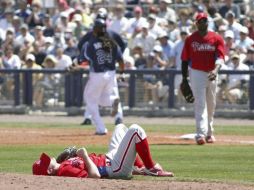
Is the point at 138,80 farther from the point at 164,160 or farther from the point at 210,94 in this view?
the point at 164,160

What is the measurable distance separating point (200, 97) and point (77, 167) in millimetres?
5646

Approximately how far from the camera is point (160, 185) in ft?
32.3

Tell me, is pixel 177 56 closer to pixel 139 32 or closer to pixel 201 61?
pixel 139 32

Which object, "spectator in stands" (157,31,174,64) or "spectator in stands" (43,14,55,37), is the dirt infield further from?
"spectator in stands" (43,14,55,37)

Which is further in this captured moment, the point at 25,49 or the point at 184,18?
the point at 25,49

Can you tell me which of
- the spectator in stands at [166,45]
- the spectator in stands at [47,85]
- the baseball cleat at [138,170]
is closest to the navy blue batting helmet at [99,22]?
the spectator in stands at [166,45]

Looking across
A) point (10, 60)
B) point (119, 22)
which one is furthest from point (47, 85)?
point (119, 22)

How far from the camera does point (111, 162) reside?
10758mm

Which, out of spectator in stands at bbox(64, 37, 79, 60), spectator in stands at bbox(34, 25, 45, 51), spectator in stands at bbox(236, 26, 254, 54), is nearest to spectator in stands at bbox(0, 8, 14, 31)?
spectator in stands at bbox(34, 25, 45, 51)

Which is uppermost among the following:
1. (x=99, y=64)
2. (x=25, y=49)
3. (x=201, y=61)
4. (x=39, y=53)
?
(x=201, y=61)

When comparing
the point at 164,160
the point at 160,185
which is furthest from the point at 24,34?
the point at 160,185

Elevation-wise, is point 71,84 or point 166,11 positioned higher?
point 166,11

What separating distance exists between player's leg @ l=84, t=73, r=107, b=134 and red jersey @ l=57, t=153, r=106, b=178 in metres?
7.38

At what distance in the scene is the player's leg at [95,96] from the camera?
59.6 ft
